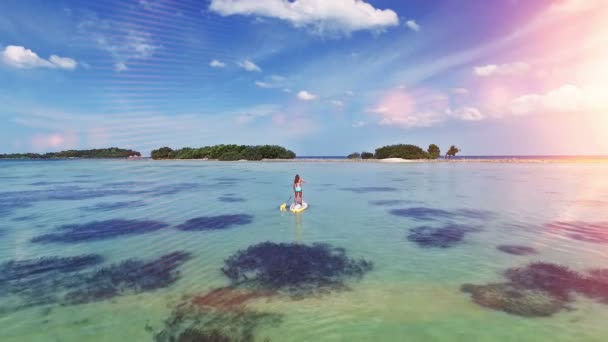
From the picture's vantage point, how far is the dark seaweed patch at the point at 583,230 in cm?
1262

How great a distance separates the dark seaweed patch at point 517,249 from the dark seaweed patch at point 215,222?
37.9ft

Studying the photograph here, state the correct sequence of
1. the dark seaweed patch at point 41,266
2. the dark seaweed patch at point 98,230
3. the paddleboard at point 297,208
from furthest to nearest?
1. the paddleboard at point 297,208
2. the dark seaweed patch at point 98,230
3. the dark seaweed patch at point 41,266

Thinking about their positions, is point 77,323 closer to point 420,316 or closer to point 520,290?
point 420,316

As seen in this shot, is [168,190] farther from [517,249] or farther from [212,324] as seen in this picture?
[517,249]

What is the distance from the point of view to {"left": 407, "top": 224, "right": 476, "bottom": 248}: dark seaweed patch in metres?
12.3

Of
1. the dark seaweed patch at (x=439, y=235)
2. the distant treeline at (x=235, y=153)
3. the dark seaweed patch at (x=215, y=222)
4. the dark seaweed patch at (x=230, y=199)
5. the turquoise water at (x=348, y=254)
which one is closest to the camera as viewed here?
the turquoise water at (x=348, y=254)

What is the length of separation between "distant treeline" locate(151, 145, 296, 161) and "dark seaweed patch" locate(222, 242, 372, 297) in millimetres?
102090

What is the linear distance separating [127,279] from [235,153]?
353ft

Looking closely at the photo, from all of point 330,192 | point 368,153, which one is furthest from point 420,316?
point 368,153

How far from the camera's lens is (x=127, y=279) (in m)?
8.74

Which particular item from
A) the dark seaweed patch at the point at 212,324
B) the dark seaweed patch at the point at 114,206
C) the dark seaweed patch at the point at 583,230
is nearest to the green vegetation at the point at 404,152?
the dark seaweed patch at the point at 583,230

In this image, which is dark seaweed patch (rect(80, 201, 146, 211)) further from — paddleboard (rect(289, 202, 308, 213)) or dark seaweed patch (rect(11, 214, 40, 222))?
paddleboard (rect(289, 202, 308, 213))

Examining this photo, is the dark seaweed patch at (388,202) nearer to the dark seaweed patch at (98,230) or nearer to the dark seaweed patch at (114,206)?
the dark seaweed patch at (98,230)

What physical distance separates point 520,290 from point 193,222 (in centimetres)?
1410
